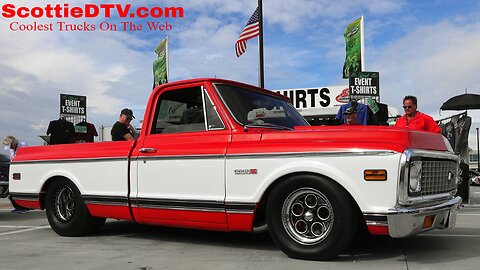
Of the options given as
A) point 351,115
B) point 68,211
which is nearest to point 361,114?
point 351,115

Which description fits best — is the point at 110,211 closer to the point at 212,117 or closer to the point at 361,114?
the point at 212,117

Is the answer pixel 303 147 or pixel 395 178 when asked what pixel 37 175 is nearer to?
pixel 303 147

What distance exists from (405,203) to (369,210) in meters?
0.31

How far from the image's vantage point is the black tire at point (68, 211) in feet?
19.3

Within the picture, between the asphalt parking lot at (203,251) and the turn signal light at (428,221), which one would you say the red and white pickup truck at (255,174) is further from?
the asphalt parking lot at (203,251)

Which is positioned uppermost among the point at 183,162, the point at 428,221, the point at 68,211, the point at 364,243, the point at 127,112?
the point at 127,112

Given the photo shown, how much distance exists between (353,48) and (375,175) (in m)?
16.3

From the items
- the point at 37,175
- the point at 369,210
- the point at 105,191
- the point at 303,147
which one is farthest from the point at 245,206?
the point at 37,175

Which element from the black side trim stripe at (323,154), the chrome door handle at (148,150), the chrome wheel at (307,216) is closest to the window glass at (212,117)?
the black side trim stripe at (323,154)

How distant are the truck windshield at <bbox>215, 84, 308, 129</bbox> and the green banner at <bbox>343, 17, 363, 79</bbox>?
14177 millimetres

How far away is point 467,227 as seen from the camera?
641cm

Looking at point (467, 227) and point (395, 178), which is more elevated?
point (395, 178)

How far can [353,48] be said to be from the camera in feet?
63.2

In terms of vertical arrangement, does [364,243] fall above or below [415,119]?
below
